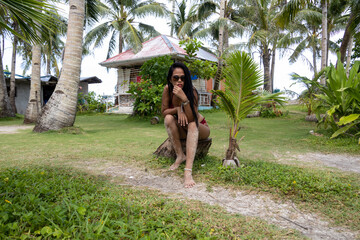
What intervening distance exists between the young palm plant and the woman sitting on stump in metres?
0.41

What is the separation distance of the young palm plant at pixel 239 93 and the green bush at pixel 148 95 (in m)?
6.66

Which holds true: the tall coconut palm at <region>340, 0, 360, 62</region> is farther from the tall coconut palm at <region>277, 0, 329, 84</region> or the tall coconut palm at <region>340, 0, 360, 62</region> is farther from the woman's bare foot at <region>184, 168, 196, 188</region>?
the woman's bare foot at <region>184, 168, 196, 188</region>

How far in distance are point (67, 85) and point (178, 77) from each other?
16.8ft

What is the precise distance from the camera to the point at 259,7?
A: 14.8m

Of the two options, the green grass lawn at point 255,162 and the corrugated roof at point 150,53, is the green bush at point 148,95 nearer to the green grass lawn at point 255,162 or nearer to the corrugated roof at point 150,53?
the green grass lawn at point 255,162

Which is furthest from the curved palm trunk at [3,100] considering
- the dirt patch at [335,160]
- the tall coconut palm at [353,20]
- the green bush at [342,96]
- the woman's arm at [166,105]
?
the tall coconut palm at [353,20]

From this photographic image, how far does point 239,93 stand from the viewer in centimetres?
345

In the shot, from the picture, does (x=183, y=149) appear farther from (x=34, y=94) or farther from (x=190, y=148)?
(x=34, y=94)

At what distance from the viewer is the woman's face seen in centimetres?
329

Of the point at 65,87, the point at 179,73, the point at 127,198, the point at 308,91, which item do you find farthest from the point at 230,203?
the point at 308,91

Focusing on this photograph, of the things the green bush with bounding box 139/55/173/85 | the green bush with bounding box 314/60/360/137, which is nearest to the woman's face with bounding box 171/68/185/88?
the green bush with bounding box 314/60/360/137

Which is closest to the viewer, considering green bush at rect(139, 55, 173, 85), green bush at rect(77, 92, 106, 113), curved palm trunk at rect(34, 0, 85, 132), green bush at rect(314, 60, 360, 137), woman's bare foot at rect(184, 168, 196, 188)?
woman's bare foot at rect(184, 168, 196, 188)

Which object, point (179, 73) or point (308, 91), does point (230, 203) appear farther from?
point (308, 91)

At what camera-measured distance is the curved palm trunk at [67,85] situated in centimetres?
719
